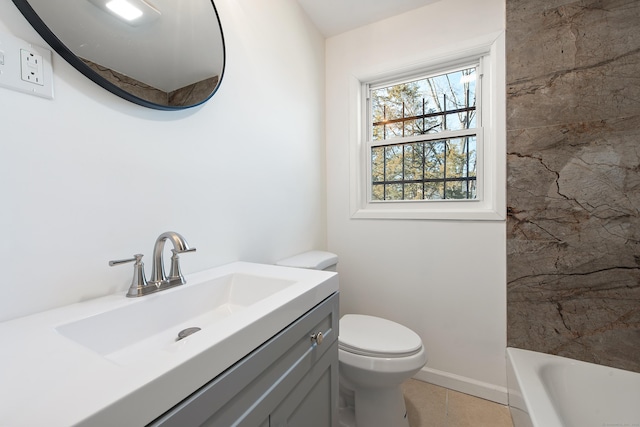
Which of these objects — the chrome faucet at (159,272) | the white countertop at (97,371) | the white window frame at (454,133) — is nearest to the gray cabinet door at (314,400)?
the white countertop at (97,371)

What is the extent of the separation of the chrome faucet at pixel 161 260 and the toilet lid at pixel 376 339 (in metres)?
0.79

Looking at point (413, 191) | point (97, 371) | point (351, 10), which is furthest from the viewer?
point (413, 191)

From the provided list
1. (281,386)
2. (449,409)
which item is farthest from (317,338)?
(449,409)

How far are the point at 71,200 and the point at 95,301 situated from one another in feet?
0.90

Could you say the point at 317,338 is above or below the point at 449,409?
above

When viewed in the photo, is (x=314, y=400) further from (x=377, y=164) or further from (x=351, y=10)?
(x=351, y=10)

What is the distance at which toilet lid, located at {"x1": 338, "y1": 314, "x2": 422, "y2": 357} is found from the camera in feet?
3.79

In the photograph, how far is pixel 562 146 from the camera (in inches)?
52.1

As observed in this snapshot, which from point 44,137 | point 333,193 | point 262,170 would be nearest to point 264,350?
point 44,137

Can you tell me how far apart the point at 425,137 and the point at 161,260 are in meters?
1.60

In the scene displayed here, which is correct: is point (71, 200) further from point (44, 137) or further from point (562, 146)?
point (562, 146)

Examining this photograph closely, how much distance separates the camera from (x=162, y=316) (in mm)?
750

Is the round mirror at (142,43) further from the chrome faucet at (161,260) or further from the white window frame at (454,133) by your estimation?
the white window frame at (454,133)

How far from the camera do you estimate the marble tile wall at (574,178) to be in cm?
124
